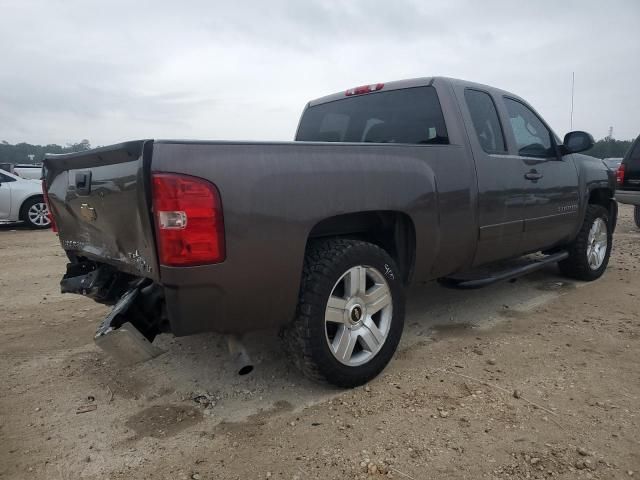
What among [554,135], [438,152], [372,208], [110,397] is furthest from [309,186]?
[554,135]

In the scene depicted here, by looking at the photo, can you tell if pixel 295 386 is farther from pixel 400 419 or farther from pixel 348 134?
pixel 348 134

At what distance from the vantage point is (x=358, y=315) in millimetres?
2713

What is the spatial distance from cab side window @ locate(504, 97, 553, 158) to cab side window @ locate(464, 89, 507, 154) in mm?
234

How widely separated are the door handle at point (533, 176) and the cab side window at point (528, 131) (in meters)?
0.17

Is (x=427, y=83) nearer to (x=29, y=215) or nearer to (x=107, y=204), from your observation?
(x=107, y=204)

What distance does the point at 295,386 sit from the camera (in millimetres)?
2805

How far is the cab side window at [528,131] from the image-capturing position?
13.3 ft

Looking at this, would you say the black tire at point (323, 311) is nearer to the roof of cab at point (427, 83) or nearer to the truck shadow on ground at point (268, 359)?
the truck shadow on ground at point (268, 359)

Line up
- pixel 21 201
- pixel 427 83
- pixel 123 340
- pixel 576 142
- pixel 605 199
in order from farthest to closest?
pixel 21 201 → pixel 605 199 → pixel 576 142 → pixel 427 83 → pixel 123 340

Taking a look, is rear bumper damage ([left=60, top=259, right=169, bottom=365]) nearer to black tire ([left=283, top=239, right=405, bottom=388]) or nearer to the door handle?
black tire ([left=283, top=239, right=405, bottom=388])

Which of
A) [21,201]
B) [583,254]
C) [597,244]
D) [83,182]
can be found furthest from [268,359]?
[21,201]

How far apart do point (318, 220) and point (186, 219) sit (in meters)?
0.68

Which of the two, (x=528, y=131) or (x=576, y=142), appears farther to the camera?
(x=576, y=142)

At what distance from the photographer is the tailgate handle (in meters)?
2.59
